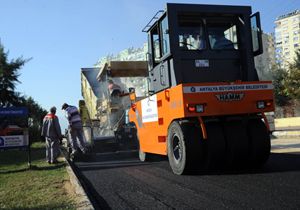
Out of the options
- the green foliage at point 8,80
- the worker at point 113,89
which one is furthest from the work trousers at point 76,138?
the green foliage at point 8,80

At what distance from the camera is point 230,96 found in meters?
8.08

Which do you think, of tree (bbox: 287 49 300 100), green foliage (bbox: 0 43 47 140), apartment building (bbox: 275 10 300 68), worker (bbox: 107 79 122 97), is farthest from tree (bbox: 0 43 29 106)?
apartment building (bbox: 275 10 300 68)

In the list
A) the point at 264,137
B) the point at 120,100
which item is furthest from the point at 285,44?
the point at 264,137

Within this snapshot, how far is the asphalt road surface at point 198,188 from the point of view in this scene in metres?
5.64

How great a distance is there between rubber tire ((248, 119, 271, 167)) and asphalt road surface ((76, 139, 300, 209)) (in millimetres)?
271

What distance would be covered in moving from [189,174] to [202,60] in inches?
90.7

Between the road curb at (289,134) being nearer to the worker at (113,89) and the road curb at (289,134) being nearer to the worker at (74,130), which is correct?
the worker at (113,89)

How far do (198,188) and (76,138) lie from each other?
22.2 feet

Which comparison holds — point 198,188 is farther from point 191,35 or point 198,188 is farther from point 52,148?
point 52,148

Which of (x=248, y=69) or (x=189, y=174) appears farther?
(x=248, y=69)

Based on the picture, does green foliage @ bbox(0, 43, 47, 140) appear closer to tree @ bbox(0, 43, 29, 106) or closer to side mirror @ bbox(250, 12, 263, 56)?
tree @ bbox(0, 43, 29, 106)

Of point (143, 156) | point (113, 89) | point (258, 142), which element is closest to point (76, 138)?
point (143, 156)

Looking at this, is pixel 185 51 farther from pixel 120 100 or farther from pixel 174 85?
pixel 120 100

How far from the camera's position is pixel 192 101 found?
7.77 metres
